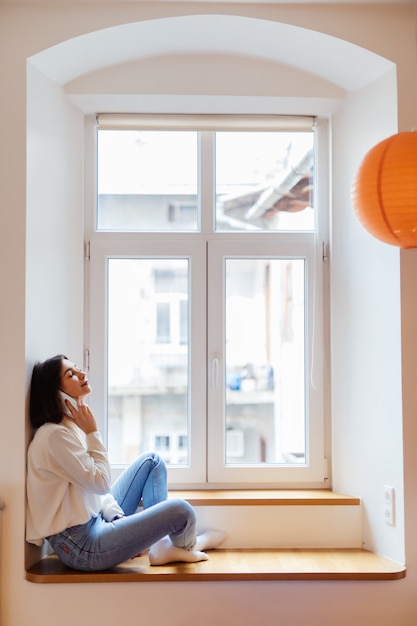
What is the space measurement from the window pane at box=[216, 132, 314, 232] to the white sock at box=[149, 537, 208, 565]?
135 cm

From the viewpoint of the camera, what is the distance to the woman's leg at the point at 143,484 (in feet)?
9.91

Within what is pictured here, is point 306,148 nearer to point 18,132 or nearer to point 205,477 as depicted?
point 18,132

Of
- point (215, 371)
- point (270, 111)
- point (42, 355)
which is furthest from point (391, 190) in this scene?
point (42, 355)

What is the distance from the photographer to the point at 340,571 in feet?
9.27

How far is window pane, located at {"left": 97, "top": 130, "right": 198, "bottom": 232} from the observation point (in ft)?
11.1

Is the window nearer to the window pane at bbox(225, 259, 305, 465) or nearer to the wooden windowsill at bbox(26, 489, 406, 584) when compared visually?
the window pane at bbox(225, 259, 305, 465)

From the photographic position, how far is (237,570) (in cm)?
284

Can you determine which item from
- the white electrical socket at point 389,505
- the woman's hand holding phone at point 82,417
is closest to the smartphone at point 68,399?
the woman's hand holding phone at point 82,417

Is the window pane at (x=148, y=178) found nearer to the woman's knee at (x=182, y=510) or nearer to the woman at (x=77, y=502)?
the woman at (x=77, y=502)

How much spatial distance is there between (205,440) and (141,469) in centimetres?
37

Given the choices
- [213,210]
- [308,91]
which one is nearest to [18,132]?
[213,210]

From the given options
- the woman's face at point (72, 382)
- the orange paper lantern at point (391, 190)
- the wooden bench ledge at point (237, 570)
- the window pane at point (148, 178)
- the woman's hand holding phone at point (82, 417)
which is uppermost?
the window pane at point (148, 178)

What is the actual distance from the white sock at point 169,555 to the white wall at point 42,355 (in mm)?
103

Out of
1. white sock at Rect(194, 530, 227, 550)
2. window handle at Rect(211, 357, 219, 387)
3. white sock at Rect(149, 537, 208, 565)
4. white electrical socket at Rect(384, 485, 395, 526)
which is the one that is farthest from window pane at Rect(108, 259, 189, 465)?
white electrical socket at Rect(384, 485, 395, 526)
